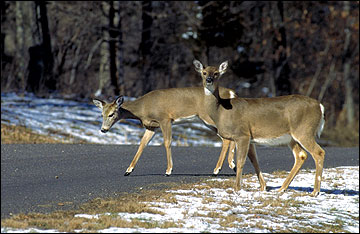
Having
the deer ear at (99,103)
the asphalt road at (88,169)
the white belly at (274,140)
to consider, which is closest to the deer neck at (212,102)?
the white belly at (274,140)

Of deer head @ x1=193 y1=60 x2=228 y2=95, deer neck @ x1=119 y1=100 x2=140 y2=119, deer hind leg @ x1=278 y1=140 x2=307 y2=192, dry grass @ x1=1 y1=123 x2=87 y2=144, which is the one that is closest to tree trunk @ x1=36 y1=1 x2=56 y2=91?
dry grass @ x1=1 y1=123 x2=87 y2=144

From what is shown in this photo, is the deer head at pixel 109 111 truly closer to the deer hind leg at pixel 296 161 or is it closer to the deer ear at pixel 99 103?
the deer ear at pixel 99 103

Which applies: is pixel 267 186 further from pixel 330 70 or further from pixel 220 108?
pixel 330 70

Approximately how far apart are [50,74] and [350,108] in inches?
537

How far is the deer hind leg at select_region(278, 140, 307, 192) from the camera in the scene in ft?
34.9

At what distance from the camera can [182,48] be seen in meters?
39.9

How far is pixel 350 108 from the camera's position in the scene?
107ft

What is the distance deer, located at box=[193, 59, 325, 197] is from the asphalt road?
151 cm

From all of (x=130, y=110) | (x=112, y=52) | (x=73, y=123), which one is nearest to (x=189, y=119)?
(x=130, y=110)

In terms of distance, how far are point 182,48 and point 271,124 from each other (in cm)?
2974

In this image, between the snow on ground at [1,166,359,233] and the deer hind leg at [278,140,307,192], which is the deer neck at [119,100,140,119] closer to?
the snow on ground at [1,166,359,233]

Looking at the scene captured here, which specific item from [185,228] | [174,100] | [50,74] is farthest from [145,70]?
[185,228]

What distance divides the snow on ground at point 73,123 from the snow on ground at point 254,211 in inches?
347

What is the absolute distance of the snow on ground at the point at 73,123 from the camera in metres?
19.6
